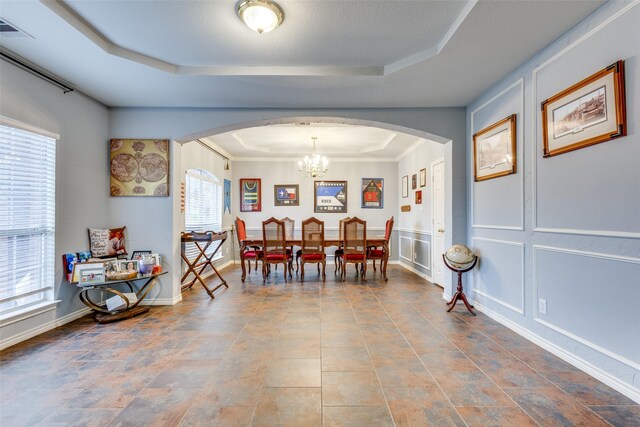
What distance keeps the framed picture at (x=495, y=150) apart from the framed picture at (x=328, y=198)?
12.3 ft

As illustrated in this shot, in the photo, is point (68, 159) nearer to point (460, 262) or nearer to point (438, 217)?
point (460, 262)

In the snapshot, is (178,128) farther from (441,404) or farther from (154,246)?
(441,404)

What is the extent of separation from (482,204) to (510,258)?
725 millimetres

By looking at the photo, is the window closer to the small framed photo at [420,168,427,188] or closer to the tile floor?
the tile floor

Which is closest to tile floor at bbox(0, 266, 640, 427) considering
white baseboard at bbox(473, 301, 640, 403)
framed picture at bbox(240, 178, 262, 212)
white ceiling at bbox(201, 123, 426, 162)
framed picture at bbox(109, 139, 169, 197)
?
white baseboard at bbox(473, 301, 640, 403)

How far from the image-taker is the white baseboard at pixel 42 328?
233cm

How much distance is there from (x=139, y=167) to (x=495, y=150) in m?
4.06

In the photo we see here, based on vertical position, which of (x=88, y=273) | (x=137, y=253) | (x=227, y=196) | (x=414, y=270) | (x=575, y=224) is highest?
(x=227, y=196)

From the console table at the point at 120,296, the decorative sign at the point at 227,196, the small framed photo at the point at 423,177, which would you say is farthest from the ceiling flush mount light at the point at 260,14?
the decorative sign at the point at 227,196

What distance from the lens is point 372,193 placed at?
688 cm

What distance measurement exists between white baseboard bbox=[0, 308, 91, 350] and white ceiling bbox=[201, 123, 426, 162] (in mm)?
3118

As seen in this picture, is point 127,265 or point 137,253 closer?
point 127,265

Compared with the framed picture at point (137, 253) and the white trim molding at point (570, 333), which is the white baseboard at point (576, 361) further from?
the framed picture at point (137, 253)

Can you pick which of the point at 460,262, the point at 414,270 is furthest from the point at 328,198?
the point at 460,262
